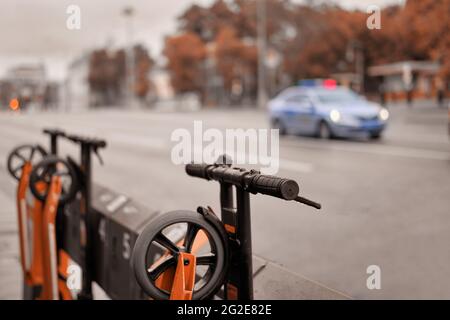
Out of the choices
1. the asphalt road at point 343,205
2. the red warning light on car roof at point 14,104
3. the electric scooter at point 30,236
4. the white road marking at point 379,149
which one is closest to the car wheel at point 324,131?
the white road marking at point 379,149

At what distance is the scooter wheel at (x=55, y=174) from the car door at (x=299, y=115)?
1090 centimetres

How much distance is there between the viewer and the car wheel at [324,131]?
1382 centimetres

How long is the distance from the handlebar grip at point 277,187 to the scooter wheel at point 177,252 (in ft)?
0.55

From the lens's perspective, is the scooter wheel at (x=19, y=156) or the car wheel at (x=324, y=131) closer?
the scooter wheel at (x=19, y=156)

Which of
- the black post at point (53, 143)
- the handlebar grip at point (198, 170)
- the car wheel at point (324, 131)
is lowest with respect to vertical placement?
the car wheel at point (324, 131)

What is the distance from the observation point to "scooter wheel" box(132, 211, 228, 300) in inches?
59.4

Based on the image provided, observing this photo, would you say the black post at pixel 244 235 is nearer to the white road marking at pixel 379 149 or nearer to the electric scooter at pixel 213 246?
the electric scooter at pixel 213 246

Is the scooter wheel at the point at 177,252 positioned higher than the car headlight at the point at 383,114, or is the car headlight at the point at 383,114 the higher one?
the scooter wheel at the point at 177,252

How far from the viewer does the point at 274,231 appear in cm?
534

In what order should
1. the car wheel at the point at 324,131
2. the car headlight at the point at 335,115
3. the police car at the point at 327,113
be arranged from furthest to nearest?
the car headlight at the point at 335,115, the police car at the point at 327,113, the car wheel at the point at 324,131

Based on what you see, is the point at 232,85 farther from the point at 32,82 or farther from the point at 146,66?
the point at 32,82

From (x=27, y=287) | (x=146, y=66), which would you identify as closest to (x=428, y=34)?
(x=27, y=287)

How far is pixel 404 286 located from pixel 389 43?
212 centimetres

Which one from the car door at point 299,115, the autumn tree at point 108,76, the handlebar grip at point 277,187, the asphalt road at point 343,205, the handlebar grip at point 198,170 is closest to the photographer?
the handlebar grip at point 277,187
